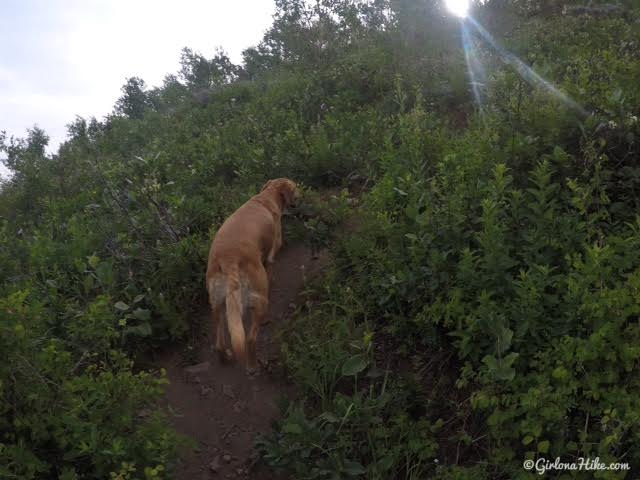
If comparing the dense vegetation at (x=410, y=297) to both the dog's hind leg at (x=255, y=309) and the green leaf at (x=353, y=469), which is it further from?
the dog's hind leg at (x=255, y=309)

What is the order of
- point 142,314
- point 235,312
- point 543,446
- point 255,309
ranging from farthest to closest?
point 142,314 → point 255,309 → point 235,312 → point 543,446

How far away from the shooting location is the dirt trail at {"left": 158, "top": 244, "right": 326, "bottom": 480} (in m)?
3.36

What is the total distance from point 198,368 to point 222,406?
1.67 feet

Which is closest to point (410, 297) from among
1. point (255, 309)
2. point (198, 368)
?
point (255, 309)

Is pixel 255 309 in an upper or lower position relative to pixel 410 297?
upper

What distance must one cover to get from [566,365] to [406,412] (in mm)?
1097

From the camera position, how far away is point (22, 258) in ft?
18.5

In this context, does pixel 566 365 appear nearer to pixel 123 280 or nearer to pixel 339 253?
pixel 339 253

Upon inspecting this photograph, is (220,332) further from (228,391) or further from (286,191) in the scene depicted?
(286,191)

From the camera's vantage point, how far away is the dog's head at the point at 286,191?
5520mm

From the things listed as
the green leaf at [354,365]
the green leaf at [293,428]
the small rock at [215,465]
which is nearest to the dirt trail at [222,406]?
the small rock at [215,465]

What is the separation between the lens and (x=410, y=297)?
138 inches

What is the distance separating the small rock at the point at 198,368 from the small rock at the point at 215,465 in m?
0.94

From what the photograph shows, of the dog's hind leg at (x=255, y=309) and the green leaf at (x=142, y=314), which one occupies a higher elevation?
the green leaf at (x=142, y=314)
